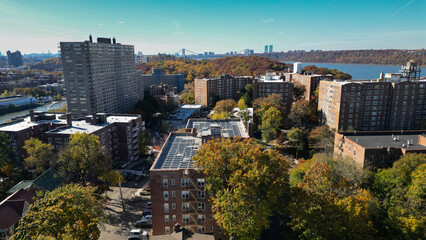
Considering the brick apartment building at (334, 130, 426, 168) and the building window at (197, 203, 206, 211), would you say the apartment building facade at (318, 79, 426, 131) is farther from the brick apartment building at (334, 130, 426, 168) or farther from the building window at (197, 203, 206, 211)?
the building window at (197, 203, 206, 211)

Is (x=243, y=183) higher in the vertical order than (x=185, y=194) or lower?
higher

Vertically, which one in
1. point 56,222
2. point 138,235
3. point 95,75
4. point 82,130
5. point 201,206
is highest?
point 95,75

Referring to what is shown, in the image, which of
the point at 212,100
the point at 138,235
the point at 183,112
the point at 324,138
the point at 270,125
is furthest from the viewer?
the point at 212,100

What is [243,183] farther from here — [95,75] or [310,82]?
[310,82]

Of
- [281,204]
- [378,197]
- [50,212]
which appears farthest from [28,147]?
[378,197]

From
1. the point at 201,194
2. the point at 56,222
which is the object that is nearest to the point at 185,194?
the point at 201,194

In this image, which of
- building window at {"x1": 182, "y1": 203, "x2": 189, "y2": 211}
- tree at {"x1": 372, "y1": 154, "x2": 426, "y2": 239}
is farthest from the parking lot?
tree at {"x1": 372, "y1": 154, "x2": 426, "y2": 239}
